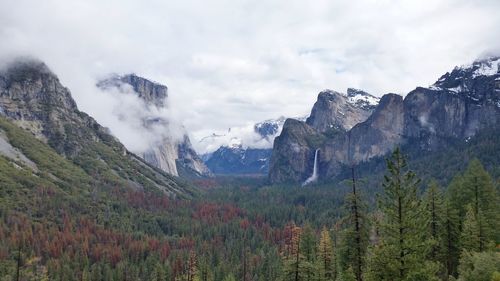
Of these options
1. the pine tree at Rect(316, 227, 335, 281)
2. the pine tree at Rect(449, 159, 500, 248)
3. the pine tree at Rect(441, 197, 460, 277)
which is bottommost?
the pine tree at Rect(316, 227, 335, 281)

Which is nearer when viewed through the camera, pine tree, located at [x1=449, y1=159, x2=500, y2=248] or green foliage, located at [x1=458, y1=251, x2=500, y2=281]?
green foliage, located at [x1=458, y1=251, x2=500, y2=281]

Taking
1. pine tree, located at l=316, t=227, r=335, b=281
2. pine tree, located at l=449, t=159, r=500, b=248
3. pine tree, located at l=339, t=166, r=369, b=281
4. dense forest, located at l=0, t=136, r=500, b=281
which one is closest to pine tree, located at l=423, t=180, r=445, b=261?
dense forest, located at l=0, t=136, r=500, b=281

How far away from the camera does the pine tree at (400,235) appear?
35094 mm

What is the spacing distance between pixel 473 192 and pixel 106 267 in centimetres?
11373

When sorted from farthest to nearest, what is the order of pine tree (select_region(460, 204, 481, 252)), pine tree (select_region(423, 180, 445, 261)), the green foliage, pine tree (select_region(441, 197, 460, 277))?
pine tree (select_region(441, 197, 460, 277)) → pine tree (select_region(423, 180, 445, 261)) → pine tree (select_region(460, 204, 481, 252)) → the green foliage

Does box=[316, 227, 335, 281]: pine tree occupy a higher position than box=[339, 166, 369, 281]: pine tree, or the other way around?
box=[339, 166, 369, 281]: pine tree

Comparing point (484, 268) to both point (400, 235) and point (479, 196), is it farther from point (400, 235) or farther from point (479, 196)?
point (479, 196)

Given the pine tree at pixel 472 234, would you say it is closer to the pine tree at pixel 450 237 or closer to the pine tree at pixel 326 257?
the pine tree at pixel 450 237

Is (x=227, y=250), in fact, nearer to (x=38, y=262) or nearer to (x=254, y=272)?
(x=254, y=272)

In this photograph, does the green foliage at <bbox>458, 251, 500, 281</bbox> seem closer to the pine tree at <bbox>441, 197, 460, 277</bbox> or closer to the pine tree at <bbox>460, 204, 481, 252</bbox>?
the pine tree at <bbox>460, 204, 481, 252</bbox>

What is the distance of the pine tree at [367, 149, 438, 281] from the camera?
3509 cm

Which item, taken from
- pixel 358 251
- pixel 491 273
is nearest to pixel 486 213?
pixel 491 273

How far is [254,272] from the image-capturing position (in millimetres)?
143250

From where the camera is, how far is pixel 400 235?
118 feet
